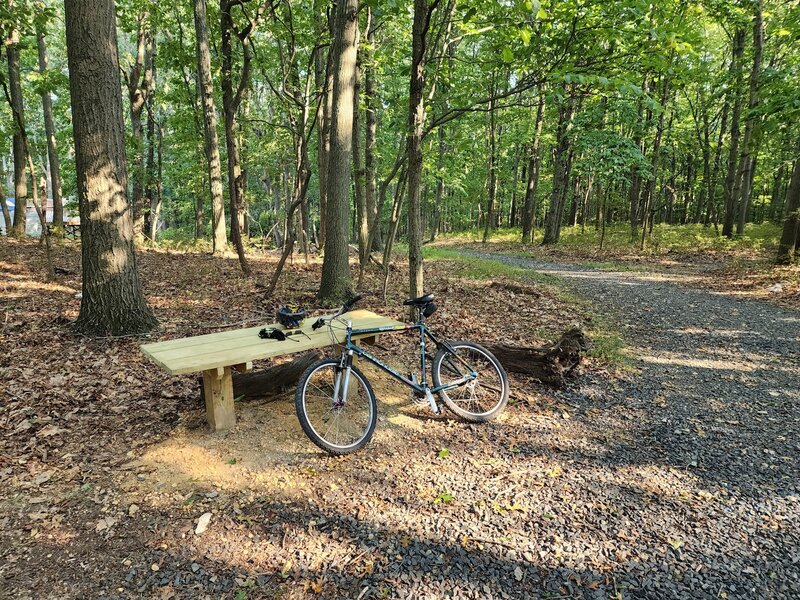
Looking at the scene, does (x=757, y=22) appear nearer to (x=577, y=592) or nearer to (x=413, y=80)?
(x=413, y=80)

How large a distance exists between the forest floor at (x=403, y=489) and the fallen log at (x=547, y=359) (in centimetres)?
20

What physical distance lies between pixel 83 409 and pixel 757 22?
777 inches

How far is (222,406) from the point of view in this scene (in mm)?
3916

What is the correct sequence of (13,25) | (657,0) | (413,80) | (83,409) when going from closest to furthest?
(83,409) < (657,0) < (413,80) < (13,25)

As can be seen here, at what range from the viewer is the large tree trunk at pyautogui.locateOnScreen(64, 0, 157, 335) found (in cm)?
537

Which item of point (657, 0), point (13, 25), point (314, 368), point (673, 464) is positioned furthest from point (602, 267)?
point (13, 25)

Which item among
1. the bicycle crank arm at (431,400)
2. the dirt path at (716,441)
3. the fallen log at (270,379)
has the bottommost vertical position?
the dirt path at (716,441)

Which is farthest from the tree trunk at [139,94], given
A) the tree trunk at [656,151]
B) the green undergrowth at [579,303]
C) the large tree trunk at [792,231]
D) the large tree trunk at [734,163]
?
the large tree trunk at [734,163]

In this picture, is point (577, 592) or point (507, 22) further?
point (507, 22)

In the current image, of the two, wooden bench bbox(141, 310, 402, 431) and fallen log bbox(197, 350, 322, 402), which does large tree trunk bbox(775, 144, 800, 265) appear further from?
fallen log bbox(197, 350, 322, 402)

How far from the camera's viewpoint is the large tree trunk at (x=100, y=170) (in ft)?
17.6

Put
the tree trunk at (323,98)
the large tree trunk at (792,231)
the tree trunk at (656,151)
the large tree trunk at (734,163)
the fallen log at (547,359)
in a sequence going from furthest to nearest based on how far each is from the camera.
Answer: the large tree trunk at (734,163) < the tree trunk at (656,151) < the large tree trunk at (792,231) < the tree trunk at (323,98) < the fallen log at (547,359)

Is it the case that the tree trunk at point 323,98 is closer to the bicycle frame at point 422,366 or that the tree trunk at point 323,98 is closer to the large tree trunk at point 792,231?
the bicycle frame at point 422,366

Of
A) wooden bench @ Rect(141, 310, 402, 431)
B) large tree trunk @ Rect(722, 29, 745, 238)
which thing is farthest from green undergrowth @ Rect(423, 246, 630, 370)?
large tree trunk @ Rect(722, 29, 745, 238)
